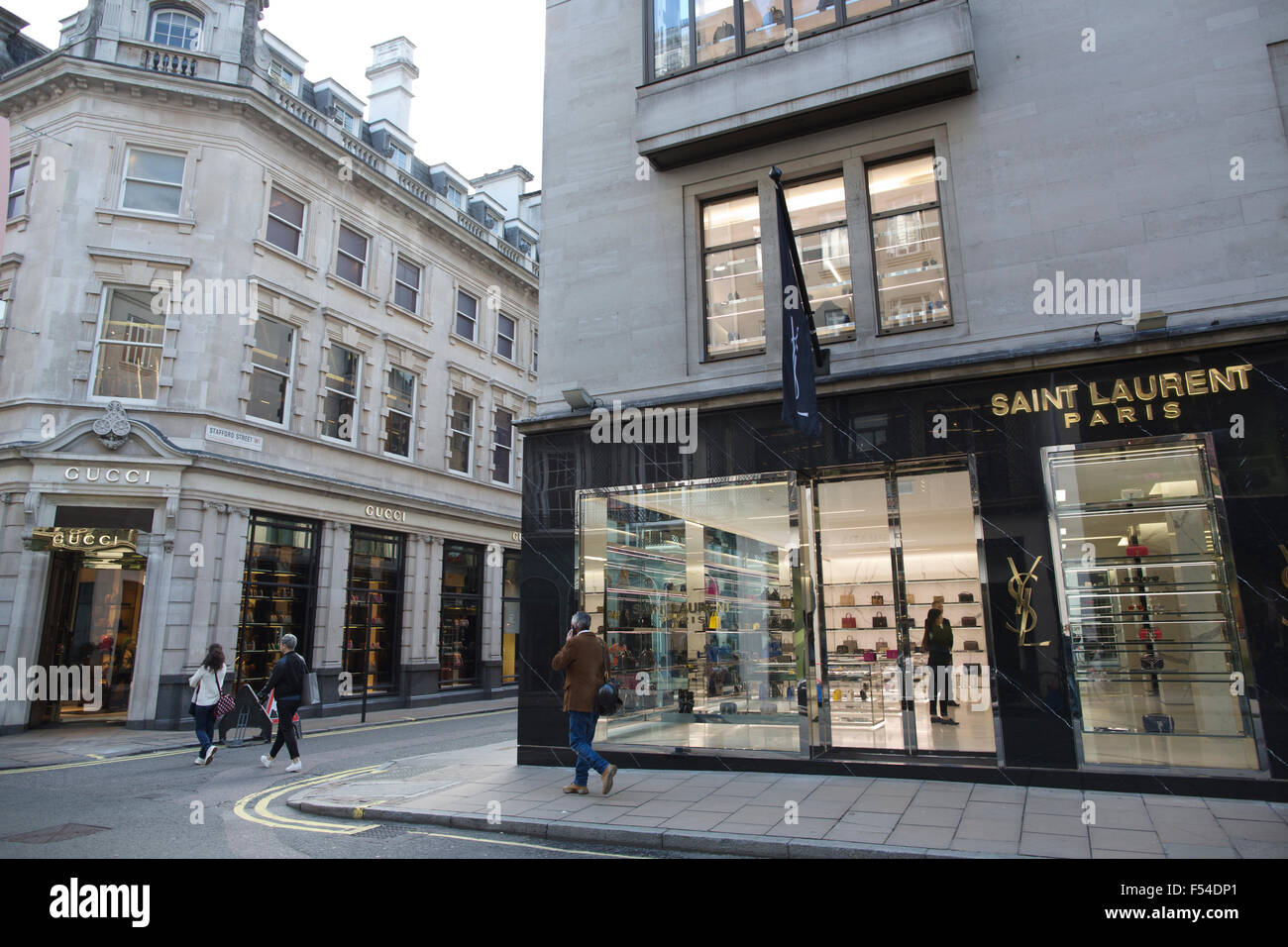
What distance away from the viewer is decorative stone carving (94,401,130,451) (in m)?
16.9

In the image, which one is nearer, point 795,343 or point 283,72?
point 795,343

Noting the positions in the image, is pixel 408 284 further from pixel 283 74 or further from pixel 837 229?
pixel 837 229

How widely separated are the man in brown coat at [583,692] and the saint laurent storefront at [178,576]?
12084mm

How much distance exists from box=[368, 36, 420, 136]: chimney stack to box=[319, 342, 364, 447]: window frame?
10.2 meters

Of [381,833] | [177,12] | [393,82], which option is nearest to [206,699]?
[381,833]

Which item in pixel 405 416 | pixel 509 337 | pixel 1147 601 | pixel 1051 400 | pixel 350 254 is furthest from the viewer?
pixel 509 337

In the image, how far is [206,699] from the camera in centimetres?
1296

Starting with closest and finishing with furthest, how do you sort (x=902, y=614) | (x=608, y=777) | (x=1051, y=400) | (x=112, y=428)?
(x=608, y=777)
(x=1051, y=400)
(x=902, y=614)
(x=112, y=428)

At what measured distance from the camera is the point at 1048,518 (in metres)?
9.35

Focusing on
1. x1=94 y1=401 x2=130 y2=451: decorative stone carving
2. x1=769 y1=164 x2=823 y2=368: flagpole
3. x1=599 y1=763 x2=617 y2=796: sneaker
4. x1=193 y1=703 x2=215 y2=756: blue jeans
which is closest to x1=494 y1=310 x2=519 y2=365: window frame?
x1=94 y1=401 x2=130 y2=451: decorative stone carving

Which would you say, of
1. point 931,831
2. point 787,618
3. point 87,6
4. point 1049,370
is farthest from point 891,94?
point 87,6

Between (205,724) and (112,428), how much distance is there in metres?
7.84

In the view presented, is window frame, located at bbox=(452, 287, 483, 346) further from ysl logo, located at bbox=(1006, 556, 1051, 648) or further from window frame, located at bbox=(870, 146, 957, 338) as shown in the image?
ysl logo, located at bbox=(1006, 556, 1051, 648)

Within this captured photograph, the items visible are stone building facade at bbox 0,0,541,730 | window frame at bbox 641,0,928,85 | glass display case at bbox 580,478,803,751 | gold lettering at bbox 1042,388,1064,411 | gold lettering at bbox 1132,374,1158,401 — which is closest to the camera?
gold lettering at bbox 1132,374,1158,401
